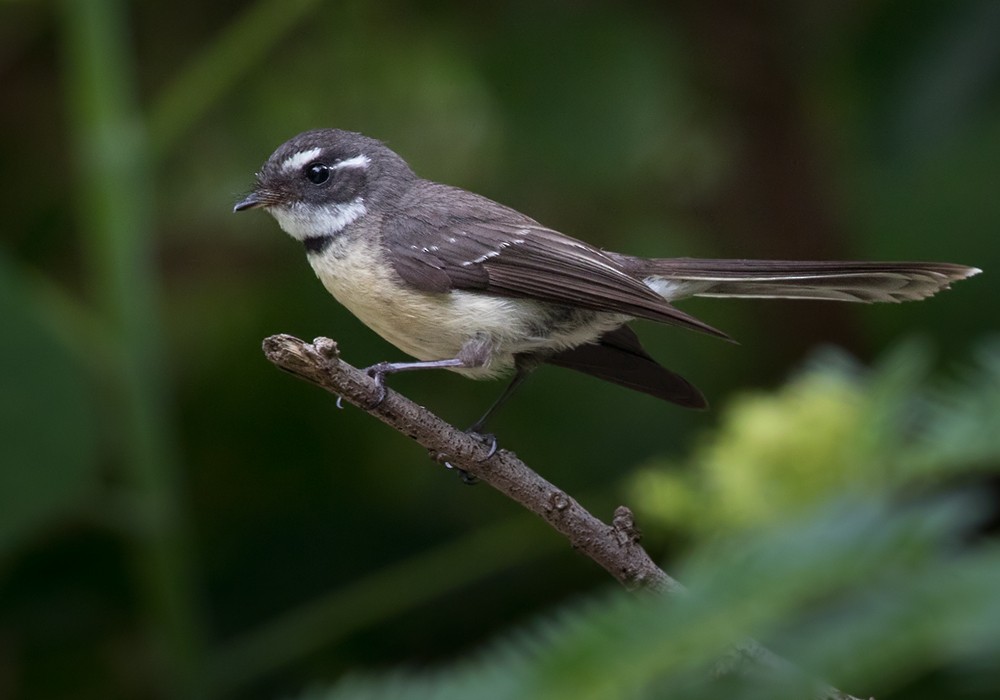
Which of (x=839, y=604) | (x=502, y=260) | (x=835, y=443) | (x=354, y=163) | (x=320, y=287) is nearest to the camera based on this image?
(x=839, y=604)

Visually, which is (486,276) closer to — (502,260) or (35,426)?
(502,260)

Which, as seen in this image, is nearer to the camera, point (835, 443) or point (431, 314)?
point (835, 443)

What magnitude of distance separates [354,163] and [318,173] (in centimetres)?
11

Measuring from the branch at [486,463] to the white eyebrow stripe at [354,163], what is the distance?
4.57 ft

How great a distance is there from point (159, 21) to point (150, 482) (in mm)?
2226

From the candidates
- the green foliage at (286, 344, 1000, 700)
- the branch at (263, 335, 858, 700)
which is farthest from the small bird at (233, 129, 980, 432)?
the green foliage at (286, 344, 1000, 700)

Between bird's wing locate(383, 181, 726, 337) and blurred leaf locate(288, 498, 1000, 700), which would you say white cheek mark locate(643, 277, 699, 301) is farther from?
blurred leaf locate(288, 498, 1000, 700)

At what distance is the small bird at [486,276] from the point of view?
312 centimetres

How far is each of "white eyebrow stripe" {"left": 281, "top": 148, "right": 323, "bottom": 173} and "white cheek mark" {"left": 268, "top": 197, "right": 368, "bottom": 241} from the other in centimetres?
10

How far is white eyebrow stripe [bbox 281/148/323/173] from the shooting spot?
11.6 ft

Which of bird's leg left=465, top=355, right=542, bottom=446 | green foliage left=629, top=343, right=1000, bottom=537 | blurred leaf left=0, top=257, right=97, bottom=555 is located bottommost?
blurred leaf left=0, top=257, right=97, bottom=555

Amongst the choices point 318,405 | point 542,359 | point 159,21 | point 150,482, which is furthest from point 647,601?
point 159,21

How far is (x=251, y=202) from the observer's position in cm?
347

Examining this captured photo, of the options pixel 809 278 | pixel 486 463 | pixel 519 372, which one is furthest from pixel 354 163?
pixel 486 463
